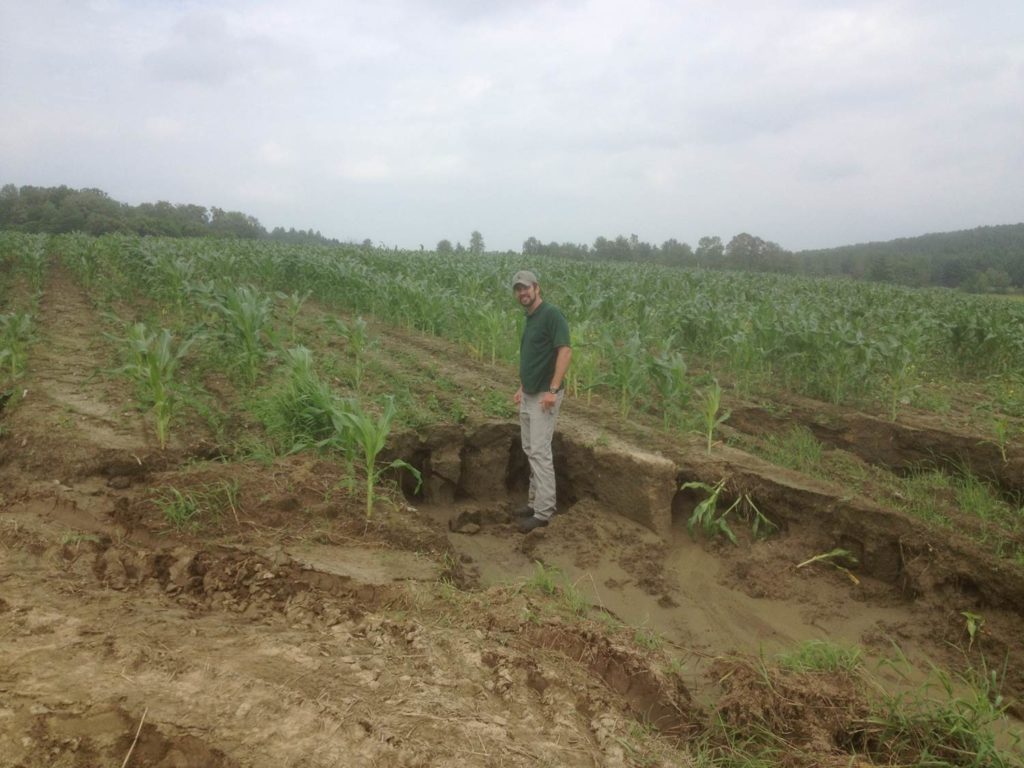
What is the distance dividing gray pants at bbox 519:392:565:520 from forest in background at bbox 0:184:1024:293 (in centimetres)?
2883

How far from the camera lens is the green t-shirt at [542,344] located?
4.75m

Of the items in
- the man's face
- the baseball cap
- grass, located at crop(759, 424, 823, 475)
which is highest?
the baseball cap

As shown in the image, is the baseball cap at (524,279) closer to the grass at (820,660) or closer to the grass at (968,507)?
the grass at (820,660)

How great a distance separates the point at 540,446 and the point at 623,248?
4686 centimetres

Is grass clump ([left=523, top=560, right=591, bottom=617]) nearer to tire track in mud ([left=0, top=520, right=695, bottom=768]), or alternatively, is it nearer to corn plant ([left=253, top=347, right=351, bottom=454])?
tire track in mud ([left=0, top=520, right=695, bottom=768])

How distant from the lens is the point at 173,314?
32.9ft

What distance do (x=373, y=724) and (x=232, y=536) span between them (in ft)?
6.27

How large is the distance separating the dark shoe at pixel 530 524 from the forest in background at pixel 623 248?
95.2 feet

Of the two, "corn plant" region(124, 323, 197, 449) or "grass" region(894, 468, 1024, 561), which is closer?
"grass" region(894, 468, 1024, 561)

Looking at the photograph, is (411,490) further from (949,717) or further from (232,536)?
(949,717)

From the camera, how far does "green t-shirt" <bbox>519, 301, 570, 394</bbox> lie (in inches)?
187

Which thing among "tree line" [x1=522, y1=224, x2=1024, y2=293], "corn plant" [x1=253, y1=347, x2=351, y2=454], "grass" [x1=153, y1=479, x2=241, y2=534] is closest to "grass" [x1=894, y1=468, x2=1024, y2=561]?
"corn plant" [x1=253, y1=347, x2=351, y2=454]

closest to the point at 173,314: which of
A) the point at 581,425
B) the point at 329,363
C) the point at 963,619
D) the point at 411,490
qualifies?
the point at 329,363

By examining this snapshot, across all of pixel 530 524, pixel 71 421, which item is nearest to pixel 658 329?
pixel 530 524
